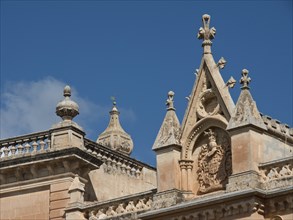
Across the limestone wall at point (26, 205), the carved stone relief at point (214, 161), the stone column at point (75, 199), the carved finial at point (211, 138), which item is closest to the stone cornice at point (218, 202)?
the carved stone relief at point (214, 161)

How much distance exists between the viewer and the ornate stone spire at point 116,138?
43562mm

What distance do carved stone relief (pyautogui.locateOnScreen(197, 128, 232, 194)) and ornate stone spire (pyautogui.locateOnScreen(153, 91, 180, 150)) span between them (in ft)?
2.92

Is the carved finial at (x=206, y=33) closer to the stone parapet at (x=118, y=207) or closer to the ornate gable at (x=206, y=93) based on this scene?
the ornate gable at (x=206, y=93)

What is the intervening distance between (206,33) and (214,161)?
4218mm

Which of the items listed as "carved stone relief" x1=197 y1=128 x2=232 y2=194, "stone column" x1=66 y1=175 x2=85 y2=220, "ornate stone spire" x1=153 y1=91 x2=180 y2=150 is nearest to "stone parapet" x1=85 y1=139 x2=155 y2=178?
"stone column" x1=66 y1=175 x2=85 y2=220

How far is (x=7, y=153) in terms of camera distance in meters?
40.0

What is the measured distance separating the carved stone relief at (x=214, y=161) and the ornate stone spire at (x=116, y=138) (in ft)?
27.1

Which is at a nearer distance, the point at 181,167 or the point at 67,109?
the point at 181,167

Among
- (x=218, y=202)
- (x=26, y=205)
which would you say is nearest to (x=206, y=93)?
(x=218, y=202)

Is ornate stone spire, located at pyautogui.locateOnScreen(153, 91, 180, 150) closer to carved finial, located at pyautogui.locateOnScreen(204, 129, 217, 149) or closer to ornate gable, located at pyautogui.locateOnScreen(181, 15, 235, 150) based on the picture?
ornate gable, located at pyautogui.locateOnScreen(181, 15, 235, 150)

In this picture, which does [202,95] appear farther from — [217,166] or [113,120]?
[113,120]

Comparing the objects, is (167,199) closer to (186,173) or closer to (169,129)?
(186,173)

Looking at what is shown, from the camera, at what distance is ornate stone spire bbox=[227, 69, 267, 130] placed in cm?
3386

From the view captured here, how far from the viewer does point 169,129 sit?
35.9 m
